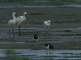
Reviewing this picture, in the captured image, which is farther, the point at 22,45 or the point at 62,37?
the point at 62,37

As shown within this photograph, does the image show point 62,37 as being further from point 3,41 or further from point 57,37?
point 3,41

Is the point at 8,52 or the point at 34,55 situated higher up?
the point at 8,52

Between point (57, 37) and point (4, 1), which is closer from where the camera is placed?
point (57, 37)

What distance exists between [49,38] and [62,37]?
89 cm

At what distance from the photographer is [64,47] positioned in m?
13.8

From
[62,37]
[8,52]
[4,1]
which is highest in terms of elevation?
[8,52]

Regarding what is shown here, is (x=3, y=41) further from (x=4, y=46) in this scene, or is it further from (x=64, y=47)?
(x=64, y=47)

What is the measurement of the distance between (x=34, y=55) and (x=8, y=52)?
294 inches

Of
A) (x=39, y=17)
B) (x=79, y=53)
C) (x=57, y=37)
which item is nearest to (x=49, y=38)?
(x=57, y=37)

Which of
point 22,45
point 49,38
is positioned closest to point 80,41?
point 49,38

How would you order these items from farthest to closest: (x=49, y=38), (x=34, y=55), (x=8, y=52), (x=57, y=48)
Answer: (x=49, y=38), (x=57, y=48), (x=34, y=55), (x=8, y=52)

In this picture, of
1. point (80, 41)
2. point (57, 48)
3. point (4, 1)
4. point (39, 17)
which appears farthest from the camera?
point (4, 1)

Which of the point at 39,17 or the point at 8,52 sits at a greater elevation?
the point at 8,52

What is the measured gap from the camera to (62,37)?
17359mm
